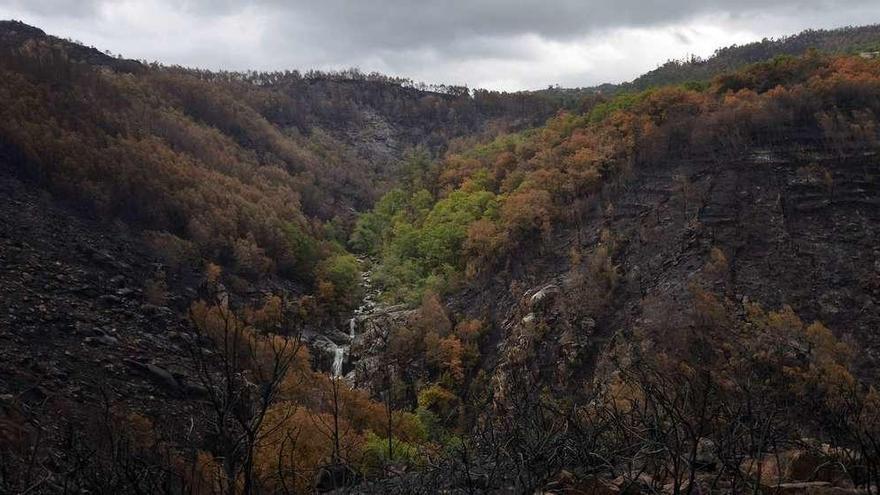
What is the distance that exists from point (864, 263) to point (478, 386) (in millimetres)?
23372

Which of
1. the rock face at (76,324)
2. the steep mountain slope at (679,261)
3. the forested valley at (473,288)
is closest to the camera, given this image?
the forested valley at (473,288)

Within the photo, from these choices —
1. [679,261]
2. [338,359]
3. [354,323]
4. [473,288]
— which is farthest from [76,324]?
[679,261]

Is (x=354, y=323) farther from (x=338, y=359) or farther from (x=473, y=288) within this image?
(x=473, y=288)

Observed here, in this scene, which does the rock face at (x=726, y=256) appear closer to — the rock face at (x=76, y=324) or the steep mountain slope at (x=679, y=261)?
the steep mountain slope at (x=679, y=261)

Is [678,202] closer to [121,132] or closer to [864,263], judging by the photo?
[864,263]

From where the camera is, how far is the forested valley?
1820cm

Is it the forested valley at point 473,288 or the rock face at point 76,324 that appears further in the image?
the rock face at point 76,324

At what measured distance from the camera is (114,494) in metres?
8.12

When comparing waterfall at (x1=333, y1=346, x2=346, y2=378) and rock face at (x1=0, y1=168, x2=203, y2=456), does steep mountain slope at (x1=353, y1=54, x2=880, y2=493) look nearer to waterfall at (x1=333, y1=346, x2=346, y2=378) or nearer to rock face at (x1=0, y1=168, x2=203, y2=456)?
waterfall at (x1=333, y1=346, x2=346, y2=378)

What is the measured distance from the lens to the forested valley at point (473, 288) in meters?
18.2

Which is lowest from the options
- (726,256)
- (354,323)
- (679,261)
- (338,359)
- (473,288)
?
(338,359)

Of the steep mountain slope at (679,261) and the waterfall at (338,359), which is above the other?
the steep mountain slope at (679,261)

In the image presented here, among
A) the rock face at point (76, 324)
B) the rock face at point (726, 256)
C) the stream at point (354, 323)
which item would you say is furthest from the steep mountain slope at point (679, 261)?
the rock face at point (76, 324)

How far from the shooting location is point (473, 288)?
47500 mm
